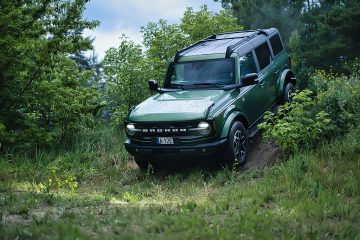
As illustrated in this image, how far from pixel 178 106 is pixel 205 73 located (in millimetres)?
1387

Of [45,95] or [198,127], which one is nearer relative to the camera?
[198,127]

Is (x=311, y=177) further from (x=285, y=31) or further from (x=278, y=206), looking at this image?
(x=285, y=31)

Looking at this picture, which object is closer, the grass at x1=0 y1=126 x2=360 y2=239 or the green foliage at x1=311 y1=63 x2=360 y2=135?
the grass at x1=0 y1=126 x2=360 y2=239

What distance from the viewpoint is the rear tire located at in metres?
9.62

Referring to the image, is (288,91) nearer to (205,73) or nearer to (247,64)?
(247,64)

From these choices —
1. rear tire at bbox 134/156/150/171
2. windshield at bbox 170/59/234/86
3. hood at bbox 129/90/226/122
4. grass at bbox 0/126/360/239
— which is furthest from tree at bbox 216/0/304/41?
grass at bbox 0/126/360/239

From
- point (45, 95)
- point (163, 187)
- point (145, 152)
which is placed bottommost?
point (163, 187)

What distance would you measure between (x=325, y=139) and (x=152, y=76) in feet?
20.7

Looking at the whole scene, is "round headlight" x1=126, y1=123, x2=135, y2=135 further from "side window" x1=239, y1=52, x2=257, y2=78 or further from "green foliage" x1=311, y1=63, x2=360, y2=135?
"green foliage" x1=311, y1=63, x2=360, y2=135

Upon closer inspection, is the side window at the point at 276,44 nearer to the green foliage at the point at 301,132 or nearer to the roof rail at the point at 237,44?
the roof rail at the point at 237,44

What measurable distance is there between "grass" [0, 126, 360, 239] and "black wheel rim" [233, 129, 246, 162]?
18.4 inches

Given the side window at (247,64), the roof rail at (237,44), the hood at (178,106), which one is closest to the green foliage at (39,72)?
the hood at (178,106)

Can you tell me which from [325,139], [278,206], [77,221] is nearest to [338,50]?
[325,139]

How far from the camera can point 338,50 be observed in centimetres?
3066
